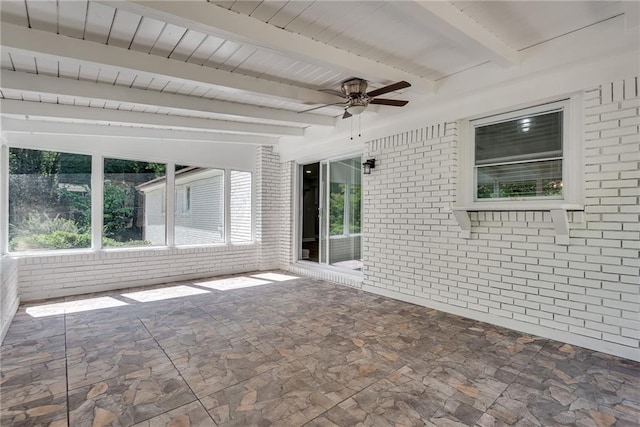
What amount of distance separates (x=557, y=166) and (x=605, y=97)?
726mm

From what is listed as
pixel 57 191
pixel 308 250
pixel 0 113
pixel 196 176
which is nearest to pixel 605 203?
pixel 308 250

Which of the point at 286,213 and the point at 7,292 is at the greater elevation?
the point at 286,213

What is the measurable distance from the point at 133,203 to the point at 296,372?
15.0ft

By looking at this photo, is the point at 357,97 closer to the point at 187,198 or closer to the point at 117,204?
the point at 187,198

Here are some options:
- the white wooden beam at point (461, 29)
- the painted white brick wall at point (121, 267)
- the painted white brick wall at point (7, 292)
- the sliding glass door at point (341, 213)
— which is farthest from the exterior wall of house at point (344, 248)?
the painted white brick wall at point (7, 292)

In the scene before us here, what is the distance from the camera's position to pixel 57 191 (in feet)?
16.3

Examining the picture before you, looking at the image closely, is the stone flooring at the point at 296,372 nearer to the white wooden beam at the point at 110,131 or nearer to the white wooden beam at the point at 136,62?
the white wooden beam at the point at 110,131

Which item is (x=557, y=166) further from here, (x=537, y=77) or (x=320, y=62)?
(x=320, y=62)

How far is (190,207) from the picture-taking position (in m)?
6.25

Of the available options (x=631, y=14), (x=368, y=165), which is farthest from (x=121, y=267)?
(x=631, y=14)

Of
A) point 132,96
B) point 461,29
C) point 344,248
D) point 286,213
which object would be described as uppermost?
point 461,29

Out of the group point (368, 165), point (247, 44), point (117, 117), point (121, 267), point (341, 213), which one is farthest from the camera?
point (341, 213)

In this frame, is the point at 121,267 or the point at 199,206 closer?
the point at 121,267

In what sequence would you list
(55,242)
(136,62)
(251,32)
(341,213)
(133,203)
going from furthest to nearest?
(341,213), (133,203), (55,242), (136,62), (251,32)
